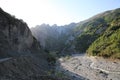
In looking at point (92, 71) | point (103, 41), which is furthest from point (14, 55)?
point (103, 41)

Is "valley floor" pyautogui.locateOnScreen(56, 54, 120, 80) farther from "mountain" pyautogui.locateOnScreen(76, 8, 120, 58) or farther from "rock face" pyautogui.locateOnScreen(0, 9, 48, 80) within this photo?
"mountain" pyautogui.locateOnScreen(76, 8, 120, 58)

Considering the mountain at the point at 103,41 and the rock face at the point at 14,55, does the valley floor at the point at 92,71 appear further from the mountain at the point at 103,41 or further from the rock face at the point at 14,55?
the mountain at the point at 103,41

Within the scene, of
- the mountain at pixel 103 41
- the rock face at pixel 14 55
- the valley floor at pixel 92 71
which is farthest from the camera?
the mountain at pixel 103 41

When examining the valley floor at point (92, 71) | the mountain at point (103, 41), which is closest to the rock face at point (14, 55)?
the valley floor at point (92, 71)

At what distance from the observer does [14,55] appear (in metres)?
42.7

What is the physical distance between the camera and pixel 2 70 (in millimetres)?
27891

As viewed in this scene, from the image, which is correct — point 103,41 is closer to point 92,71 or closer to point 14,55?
point 92,71

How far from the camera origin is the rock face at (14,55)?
30000 millimetres

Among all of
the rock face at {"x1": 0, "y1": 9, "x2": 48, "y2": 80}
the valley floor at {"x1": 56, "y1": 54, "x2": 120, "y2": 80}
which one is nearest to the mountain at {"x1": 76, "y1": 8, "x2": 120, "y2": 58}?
the valley floor at {"x1": 56, "y1": 54, "x2": 120, "y2": 80}

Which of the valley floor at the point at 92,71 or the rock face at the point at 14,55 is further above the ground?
the rock face at the point at 14,55

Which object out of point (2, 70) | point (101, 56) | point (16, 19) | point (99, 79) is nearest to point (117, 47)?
point (101, 56)

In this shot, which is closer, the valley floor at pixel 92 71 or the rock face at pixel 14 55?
the rock face at pixel 14 55

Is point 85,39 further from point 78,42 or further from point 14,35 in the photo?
point 14,35

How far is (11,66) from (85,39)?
161m
